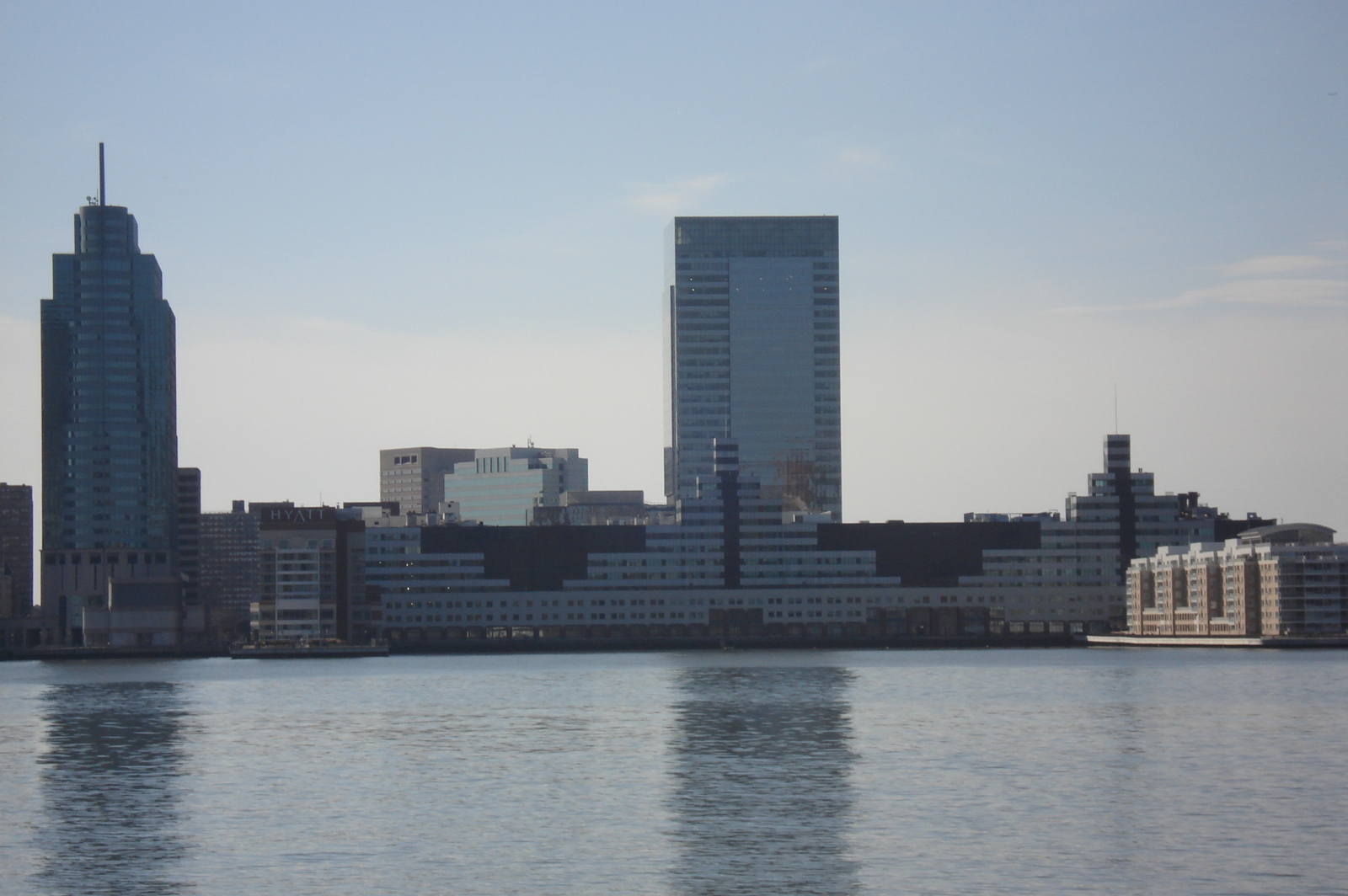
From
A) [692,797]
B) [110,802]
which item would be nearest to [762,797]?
[692,797]

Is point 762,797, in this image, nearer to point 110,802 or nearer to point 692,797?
point 692,797

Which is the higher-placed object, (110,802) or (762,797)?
(762,797)

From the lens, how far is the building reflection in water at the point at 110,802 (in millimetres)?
52906

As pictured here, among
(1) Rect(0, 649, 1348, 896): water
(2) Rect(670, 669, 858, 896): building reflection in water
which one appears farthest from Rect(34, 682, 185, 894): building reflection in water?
(2) Rect(670, 669, 858, 896): building reflection in water

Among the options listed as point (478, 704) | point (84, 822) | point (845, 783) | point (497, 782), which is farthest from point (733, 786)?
point (478, 704)

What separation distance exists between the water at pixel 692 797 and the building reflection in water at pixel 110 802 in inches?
9.1

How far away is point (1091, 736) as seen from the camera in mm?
94312

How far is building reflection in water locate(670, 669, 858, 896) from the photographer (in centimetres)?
5131

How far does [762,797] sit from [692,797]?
2.70m

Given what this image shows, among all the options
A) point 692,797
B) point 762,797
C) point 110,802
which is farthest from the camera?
point 110,802

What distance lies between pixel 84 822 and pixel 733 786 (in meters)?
24.8

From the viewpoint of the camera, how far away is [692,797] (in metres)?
68.9

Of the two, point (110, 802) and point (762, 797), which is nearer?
point (762, 797)

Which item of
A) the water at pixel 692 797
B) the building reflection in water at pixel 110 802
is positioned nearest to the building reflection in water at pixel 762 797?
the water at pixel 692 797
